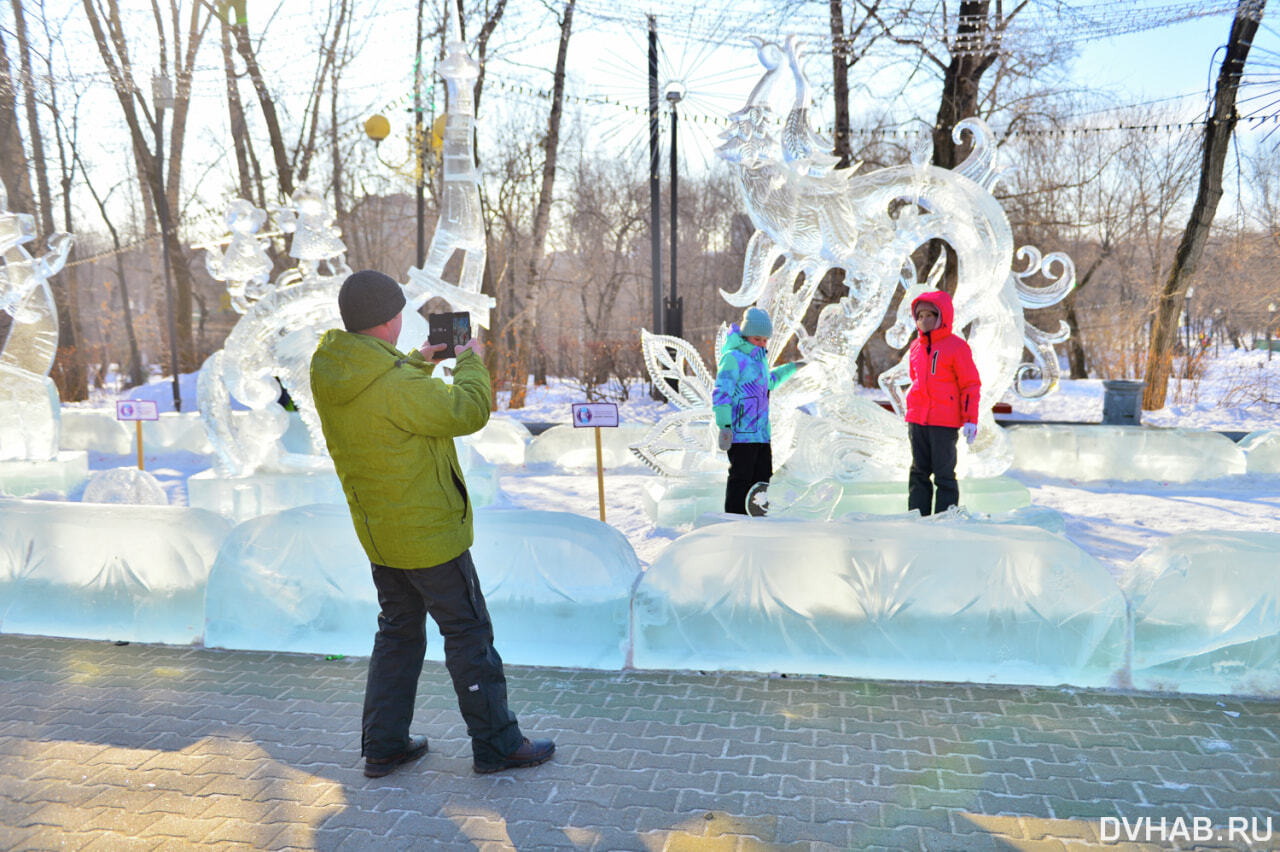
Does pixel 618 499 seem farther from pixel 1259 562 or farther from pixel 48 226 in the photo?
pixel 48 226

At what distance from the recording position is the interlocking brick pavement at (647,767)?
2.48m

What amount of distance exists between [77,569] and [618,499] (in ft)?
13.3

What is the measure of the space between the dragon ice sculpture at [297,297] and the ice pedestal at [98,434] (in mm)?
4681

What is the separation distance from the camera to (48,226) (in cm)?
1886

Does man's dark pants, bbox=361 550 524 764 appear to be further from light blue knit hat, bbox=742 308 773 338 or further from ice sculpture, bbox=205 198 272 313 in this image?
ice sculpture, bbox=205 198 272 313

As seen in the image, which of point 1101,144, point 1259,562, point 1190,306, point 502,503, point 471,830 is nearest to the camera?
point 471,830

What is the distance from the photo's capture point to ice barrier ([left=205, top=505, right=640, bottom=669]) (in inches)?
146

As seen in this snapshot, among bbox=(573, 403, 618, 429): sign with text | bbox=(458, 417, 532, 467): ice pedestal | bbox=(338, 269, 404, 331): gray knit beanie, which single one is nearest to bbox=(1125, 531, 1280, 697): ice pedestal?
bbox=(338, 269, 404, 331): gray knit beanie

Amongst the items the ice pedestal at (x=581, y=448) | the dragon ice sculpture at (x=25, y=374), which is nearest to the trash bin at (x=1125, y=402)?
the ice pedestal at (x=581, y=448)

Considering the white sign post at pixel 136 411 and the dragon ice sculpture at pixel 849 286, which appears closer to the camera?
the dragon ice sculpture at pixel 849 286

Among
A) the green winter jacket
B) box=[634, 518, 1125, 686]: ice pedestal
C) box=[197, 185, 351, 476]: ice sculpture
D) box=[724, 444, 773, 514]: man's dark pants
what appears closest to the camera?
the green winter jacket

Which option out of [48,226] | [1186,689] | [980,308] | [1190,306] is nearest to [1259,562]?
[1186,689]

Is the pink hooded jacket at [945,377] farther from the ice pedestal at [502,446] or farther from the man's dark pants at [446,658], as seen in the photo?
the ice pedestal at [502,446]

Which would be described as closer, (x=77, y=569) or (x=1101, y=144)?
(x=77, y=569)
